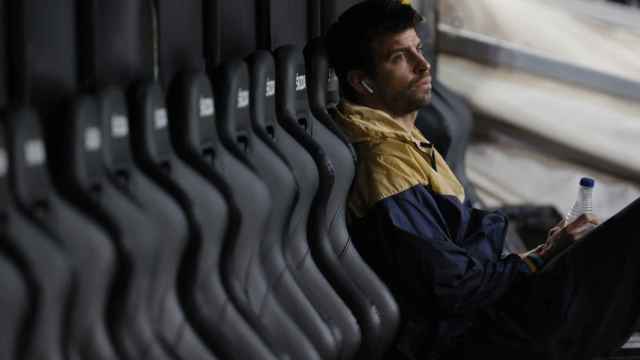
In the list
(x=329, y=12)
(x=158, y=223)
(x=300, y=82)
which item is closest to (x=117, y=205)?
(x=158, y=223)

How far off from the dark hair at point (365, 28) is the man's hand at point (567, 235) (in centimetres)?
49

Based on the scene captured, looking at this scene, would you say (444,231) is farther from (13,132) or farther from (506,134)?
(506,134)

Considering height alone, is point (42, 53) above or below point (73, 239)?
above

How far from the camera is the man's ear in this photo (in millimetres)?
2678

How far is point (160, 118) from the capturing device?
7.07ft

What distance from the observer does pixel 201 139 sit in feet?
7.41

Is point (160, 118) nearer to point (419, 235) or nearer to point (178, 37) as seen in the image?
point (178, 37)

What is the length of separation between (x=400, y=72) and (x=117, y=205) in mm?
833

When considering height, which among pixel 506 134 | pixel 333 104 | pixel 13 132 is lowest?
pixel 506 134

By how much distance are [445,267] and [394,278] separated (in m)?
0.13

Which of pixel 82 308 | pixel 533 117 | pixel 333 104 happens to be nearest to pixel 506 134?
pixel 533 117

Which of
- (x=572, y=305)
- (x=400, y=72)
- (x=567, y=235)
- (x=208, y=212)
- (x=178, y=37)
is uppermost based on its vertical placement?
(x=178, y=37)

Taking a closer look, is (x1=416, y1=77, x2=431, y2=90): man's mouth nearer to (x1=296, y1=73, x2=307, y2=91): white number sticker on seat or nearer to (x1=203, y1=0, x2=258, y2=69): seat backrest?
(x1=296, y1=73, x2=307, y2=91): white number sticker on seat

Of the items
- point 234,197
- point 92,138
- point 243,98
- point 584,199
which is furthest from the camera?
point 584,199
